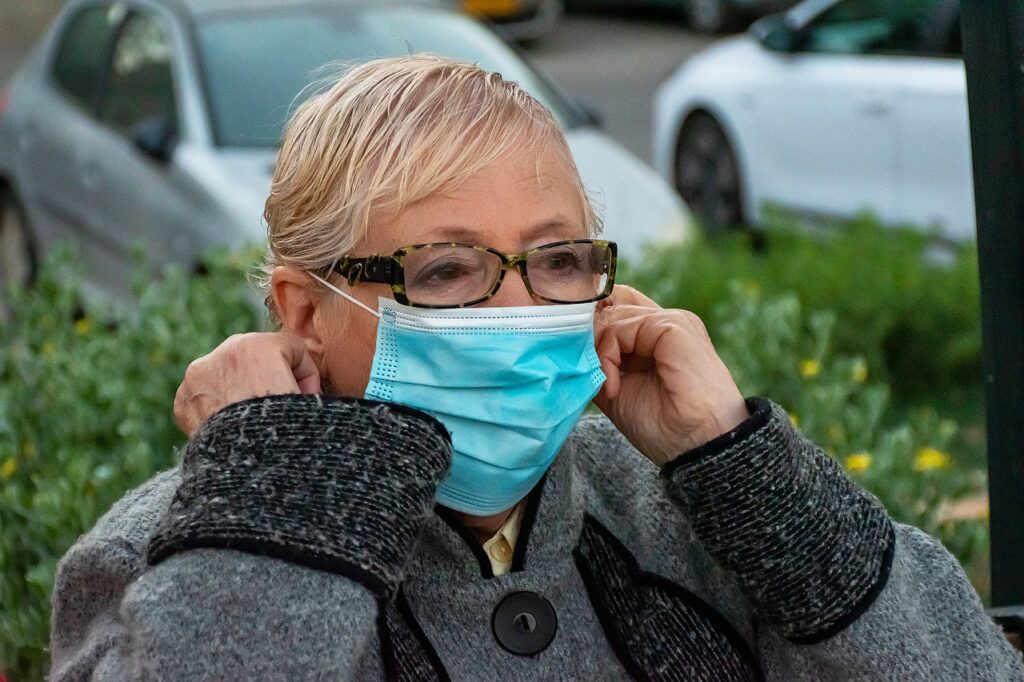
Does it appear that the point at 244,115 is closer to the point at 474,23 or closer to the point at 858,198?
the point at 474,23

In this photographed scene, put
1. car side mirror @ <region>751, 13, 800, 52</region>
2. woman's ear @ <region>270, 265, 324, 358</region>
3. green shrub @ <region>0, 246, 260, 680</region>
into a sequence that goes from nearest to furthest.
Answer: woman's ear @ <region>270, 265, 324, 358</region>
green shrub @ <region>0, 246, 260, 680</region>
car side mirror @ <region>751, 13, 800, 52</region>

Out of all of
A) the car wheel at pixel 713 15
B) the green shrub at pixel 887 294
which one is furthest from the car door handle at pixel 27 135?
the car wheel at pixel 713 15

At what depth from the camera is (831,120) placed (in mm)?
7734

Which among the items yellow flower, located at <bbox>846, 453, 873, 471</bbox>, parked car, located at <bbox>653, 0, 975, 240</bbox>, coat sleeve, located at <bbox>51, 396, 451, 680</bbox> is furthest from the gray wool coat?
parked car, located at <bbox>653, 0, 975, 240</bbox>

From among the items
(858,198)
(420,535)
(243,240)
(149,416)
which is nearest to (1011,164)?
(420,535)

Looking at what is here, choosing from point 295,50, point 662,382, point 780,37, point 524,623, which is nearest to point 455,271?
point 662,382

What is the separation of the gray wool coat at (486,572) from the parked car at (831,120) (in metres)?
4.81

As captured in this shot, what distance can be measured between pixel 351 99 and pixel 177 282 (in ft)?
6.89

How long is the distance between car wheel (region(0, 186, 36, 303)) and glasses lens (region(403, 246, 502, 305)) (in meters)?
5.45

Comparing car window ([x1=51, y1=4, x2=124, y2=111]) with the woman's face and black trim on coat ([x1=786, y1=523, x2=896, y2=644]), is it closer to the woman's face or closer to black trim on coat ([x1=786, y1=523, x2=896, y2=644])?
the woman's face

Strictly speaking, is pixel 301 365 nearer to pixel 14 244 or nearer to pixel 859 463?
pixel 859 463

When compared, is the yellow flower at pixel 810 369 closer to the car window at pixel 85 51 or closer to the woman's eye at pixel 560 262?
the woman's eye at pixel 560 262

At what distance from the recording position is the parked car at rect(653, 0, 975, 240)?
23.1 ft

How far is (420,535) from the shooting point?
6.75ft
